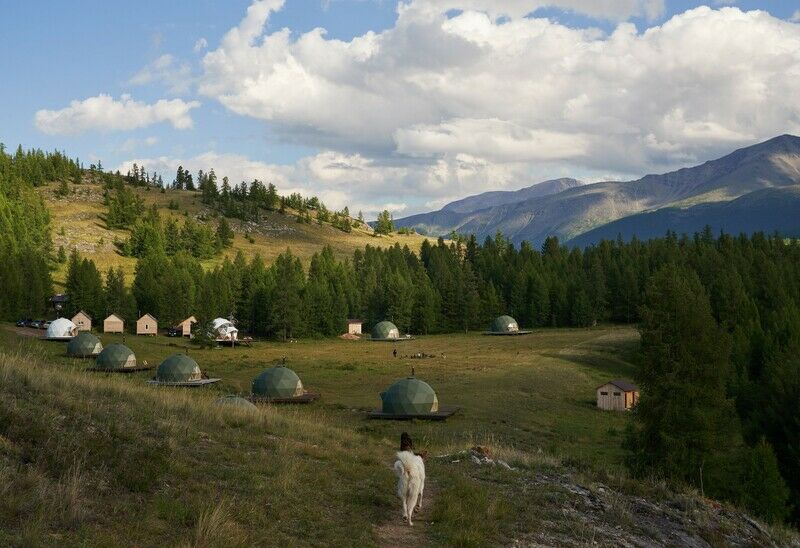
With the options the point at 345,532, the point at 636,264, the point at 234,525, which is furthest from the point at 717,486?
the point at 636,264

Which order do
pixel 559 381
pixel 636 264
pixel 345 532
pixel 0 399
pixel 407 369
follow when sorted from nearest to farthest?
pixel 345 532 → pixel 0 399 → pixel 559 381 → pixel 407 369 → pixel 636 264

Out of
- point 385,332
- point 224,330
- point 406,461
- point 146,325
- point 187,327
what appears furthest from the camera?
point 385,332

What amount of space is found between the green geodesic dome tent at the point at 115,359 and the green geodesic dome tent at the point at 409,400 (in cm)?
3679

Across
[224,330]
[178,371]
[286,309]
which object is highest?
[286,309]

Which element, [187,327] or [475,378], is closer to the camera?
[475,378]

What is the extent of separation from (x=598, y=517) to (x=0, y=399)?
47.0ft

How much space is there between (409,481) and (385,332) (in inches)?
4937

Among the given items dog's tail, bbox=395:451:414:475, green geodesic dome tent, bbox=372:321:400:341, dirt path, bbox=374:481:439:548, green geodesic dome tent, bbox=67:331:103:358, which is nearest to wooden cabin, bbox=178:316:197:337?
green geodesic dome tent, bbox=372:321:400:341

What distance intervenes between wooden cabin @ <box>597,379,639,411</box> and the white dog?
57.1m

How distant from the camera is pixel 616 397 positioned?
67750 mm

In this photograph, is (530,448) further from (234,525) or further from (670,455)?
(234,525)

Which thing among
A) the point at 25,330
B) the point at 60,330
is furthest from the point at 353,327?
the point at 25,330

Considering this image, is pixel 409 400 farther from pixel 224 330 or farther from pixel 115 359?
pixel 224 330

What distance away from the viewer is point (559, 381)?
78.1 meters
